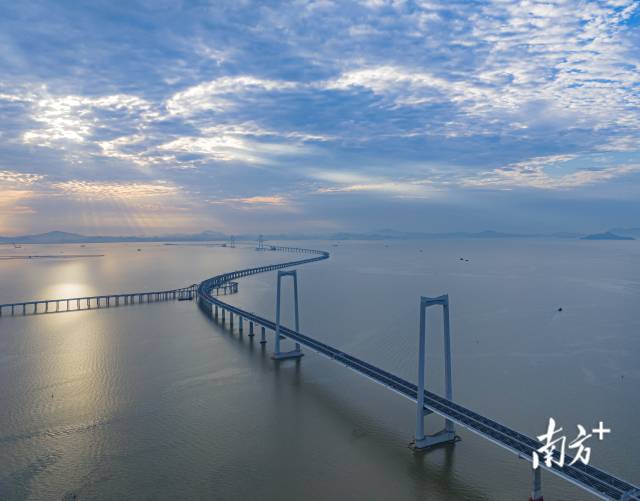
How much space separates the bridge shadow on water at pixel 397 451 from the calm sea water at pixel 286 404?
7 cm

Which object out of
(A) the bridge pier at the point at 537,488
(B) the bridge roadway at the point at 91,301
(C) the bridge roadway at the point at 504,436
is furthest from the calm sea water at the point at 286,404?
(B) the bridge roadway at the point at 91,301

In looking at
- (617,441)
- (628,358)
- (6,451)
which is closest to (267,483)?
(6,451)

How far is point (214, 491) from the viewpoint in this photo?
15.0m

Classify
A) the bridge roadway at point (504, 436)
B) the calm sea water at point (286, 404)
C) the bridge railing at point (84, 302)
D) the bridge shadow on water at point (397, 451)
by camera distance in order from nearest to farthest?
the bridge roadway at point (504, 436) < the bridge shadow on water at point (397, 451) < the calm sea water at point (286, 404) < the bridge railing at point (84, 302)

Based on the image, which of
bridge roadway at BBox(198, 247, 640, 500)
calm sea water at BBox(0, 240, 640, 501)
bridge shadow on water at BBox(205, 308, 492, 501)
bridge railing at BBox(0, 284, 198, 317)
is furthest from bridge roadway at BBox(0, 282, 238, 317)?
bridge roadway at BBox(198, 247, 640, 500)

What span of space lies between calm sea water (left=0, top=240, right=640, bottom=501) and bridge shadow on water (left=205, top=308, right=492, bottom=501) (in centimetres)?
7

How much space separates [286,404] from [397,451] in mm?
7166

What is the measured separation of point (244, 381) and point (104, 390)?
25.4 ft

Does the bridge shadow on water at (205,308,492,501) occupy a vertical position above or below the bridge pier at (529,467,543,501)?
below

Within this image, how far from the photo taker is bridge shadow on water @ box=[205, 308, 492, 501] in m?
15.1

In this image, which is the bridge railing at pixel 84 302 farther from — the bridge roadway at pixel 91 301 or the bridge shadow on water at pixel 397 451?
the bridge shadow on water at pixel 397 451

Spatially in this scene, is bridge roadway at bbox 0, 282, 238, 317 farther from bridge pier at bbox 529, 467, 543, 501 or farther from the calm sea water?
bridge pier at bbox 529, 467, 543, 501

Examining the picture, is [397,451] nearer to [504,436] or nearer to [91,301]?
[504,436]

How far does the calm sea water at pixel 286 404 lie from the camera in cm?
1548
